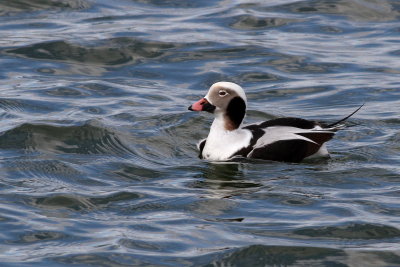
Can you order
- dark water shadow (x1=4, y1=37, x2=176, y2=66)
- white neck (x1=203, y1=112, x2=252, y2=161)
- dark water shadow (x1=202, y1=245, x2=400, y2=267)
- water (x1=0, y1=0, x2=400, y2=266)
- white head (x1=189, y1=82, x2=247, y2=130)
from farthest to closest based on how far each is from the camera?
1. dark water shadow (x1=4, y1=37, x2=176, y2=66)
2. white head (x1=189, y1=82, x2=247, y2=130)
3. white neck (x1=203, y1=112, x2=252, y2=161)
4. water (x1=0, y1=0, x2=400, y2=266)
5. dark water shadow (x1=202, y1=245, x2=400, y2=267)

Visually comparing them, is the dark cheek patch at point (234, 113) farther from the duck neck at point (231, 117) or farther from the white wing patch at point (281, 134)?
the white wing patch at point (281, 134)

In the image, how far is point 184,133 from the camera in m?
12.5

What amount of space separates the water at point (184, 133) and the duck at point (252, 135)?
142mm

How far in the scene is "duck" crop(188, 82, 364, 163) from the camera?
11008 millimetres

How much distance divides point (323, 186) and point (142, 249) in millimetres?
2420

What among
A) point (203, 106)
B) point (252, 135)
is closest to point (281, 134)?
point (252, 135)

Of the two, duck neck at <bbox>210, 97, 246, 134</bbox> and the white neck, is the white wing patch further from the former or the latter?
duck neck at <bbox>210, 97, 246, 134</bbox>

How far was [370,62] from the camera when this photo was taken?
15.8 m

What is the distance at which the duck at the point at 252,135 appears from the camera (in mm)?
11008

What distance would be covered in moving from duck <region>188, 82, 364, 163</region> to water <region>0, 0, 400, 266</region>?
0.14m

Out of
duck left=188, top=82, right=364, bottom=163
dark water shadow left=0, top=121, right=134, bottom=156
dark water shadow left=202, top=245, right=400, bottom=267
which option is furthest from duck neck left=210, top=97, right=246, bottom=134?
dark water shadow left=202, top=245, right=400, bottom=267

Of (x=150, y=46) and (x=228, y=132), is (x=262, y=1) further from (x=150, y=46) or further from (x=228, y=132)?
(x=228, y=132)

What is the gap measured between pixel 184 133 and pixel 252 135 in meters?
1.45

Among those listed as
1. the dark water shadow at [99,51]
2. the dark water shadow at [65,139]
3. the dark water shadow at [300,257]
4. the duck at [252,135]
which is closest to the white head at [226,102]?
the duck at [252,135]
